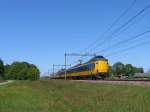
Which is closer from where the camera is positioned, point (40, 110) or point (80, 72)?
point (40, 110)

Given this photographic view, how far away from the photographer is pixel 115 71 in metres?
196

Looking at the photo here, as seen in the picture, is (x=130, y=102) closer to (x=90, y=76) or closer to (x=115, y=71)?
(x=90, y=76)

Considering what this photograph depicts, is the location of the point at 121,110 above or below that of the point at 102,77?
below

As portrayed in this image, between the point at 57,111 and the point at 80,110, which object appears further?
the point at 57,111

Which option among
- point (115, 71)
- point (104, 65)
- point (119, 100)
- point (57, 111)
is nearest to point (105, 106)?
point (119, 100)

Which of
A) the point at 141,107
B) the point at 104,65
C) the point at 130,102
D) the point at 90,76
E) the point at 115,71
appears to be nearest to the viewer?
the point at 141,107

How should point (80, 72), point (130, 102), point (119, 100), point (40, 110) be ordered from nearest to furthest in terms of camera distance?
point (130, 102) → point (119, 100) → point (40, 110) → point (80, 72)

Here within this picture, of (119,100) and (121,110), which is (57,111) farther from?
(121,110)

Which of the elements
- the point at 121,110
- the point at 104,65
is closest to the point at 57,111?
the point at 121,110

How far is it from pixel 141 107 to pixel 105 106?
3304 mm

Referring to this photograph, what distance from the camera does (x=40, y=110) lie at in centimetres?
2297

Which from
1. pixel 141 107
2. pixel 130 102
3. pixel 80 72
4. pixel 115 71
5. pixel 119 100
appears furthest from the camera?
pixel 115 71

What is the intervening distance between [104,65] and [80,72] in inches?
579

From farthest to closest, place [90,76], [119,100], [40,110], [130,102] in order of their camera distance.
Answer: [90,76] < [40,110] < [119,100] < [130,102]
